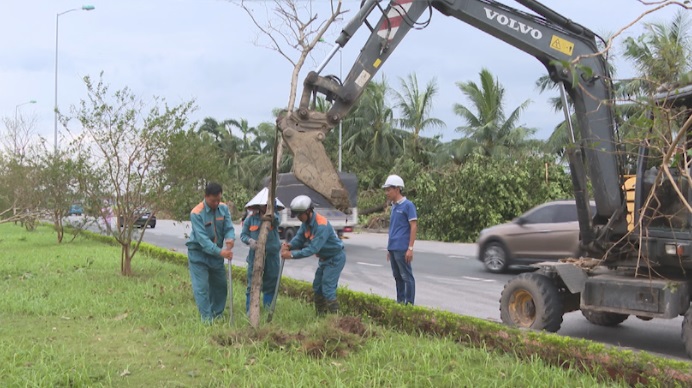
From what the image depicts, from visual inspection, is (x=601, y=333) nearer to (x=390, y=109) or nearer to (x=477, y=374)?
(x=477, y=374)

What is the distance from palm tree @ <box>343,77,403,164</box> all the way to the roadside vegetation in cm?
2714

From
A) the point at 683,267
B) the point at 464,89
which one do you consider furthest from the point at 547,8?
the point at 464,89

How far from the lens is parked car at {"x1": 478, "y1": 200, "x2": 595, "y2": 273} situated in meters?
11.7

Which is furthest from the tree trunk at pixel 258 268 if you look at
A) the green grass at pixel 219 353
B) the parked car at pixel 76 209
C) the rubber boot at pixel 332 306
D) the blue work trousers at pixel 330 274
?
the parked car at pixel 76 209

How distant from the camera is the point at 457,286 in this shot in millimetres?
11328

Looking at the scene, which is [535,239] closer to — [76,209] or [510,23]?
[510,23]

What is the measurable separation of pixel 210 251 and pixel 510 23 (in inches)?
157

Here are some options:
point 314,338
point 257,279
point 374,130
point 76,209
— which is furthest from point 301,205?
point 374,130

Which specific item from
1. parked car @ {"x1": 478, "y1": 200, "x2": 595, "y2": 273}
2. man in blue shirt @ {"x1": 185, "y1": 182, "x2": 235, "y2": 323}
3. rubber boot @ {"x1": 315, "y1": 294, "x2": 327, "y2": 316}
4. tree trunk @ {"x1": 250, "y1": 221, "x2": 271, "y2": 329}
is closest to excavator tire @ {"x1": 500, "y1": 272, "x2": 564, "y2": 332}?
rubber boot @ {"x1": 315, "y1": 294, "x2": 327, "y2": 316}

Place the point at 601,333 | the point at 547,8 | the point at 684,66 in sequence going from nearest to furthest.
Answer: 1. the point at 684,66
2. the point at 547,8
3. the point at 601,333

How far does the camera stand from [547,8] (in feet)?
22.1

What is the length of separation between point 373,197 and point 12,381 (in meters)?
27.8

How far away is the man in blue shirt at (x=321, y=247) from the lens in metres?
6.76

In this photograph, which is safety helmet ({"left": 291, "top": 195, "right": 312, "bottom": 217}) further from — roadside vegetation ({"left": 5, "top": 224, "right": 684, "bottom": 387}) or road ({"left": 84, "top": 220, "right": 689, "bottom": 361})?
road ({"left": 84, "top": 220, "right": 689, "bottom": 361})
